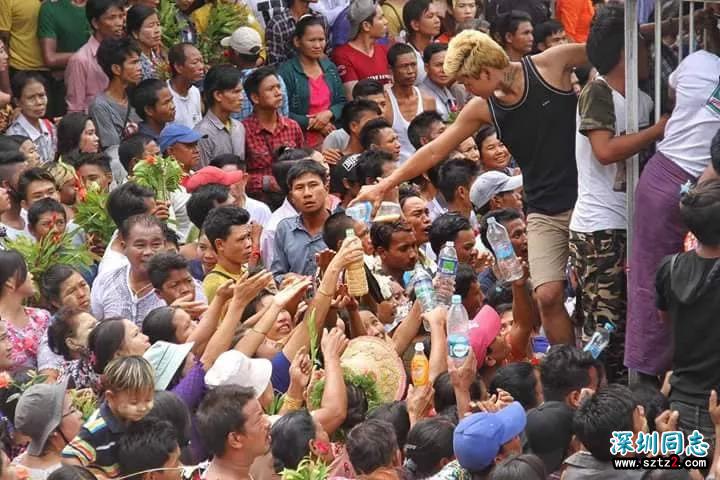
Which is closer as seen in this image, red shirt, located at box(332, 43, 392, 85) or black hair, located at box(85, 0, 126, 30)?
black hair, located at box(85, 0, 126, 30)

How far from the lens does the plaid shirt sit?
1297cm

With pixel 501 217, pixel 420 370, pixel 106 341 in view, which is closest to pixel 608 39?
pixel 420 370

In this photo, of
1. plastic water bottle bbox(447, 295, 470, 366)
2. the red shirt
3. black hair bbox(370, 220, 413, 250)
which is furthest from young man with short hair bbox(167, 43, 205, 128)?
plastic water bottle bbox(447, 295, 470, 366)

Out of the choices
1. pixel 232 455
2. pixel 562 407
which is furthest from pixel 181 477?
pixel 562 407

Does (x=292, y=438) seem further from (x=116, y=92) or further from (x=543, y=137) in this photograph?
(x=116, y=92)

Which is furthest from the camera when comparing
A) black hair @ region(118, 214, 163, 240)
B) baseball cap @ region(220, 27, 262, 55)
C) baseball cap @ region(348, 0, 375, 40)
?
baseball cap @ region(348, 0, 375, 40)

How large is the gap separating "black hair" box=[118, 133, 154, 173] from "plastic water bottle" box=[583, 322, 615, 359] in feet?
13.2

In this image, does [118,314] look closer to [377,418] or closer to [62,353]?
[62,353]

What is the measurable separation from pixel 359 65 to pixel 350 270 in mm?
5491

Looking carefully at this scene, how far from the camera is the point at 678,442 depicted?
753 centimetres

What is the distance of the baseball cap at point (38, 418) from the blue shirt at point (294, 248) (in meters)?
3.04

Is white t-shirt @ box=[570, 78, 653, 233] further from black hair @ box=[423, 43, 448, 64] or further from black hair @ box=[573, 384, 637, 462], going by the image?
black hair @ box=[423, 43, 448, 64]

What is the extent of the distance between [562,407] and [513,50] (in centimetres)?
737

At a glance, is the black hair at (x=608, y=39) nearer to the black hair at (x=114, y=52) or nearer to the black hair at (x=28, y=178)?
the black hair at (x=28, y=178)
